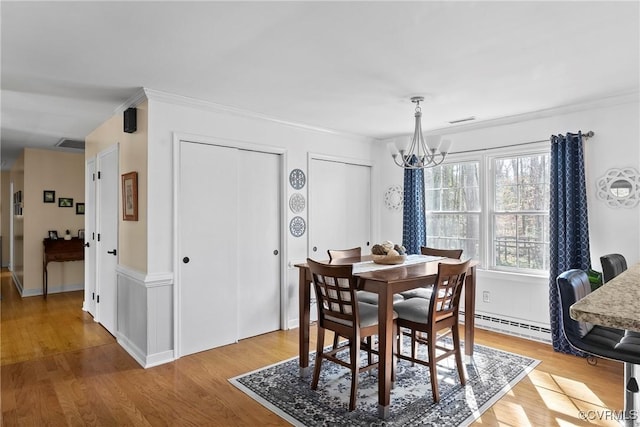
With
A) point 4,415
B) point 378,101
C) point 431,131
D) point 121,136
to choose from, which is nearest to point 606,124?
point 431,131

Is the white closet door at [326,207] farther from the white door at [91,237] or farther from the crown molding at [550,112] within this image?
the white door at [91,237]

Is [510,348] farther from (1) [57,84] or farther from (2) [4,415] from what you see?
(1) [57,84]

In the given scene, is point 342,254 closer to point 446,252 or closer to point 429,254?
point 429,254

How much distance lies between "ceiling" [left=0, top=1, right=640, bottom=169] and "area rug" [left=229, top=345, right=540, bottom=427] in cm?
233

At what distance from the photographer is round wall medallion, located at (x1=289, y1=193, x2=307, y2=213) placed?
4.51 metres

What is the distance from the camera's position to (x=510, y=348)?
3779 millimetres

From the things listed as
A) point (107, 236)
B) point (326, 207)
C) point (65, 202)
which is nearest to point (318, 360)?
point (326, 207)

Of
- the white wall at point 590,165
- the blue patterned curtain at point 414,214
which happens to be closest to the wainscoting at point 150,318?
the blue patterned curtain at point 414,214

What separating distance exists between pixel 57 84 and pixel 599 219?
4.86 metres

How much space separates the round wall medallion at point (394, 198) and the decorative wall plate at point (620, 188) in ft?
7.30

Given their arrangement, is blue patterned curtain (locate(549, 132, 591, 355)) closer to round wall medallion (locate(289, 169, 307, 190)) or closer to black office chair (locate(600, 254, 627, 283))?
black office chair (locate(600, 254, 627, 283))

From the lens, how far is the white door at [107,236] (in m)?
4.18

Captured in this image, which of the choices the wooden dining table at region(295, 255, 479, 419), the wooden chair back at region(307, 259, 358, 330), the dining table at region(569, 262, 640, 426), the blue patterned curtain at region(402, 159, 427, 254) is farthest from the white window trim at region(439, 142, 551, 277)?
the dining table at region(569, 262, 640, 426)

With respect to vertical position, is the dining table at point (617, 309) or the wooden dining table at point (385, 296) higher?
the dining table at point (617, 309)
